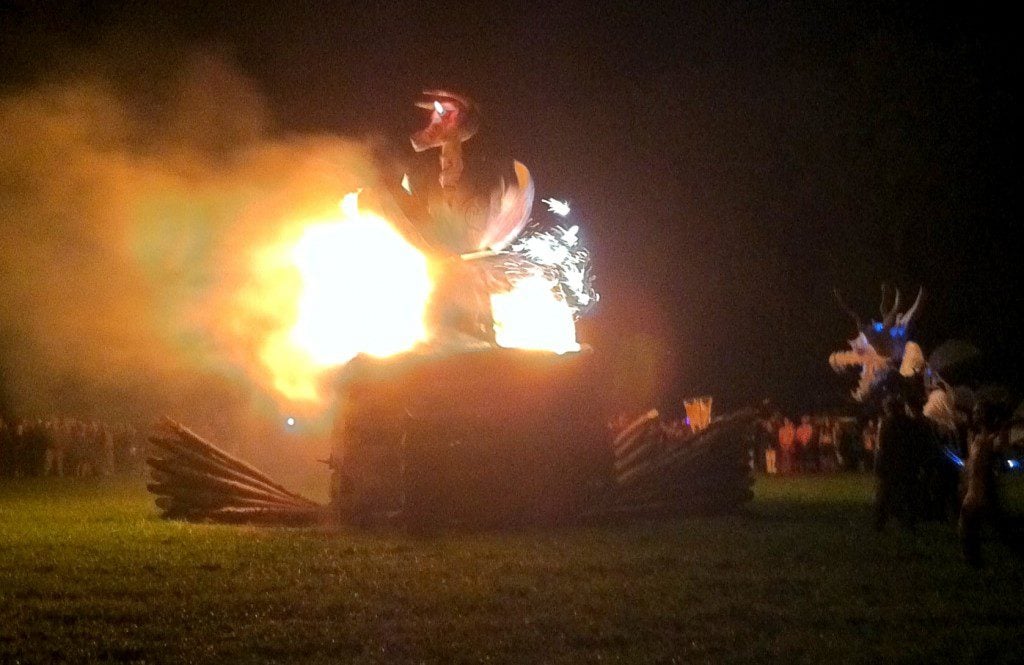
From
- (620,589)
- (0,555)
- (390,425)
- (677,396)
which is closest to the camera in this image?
(620,589)

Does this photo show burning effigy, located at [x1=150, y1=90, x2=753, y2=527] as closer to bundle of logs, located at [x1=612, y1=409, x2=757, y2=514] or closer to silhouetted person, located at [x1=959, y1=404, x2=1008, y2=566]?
bundle of logs, located at [x1=612, y1=409, x2=757, y2=514]

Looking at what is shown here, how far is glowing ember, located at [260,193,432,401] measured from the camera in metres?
15.5

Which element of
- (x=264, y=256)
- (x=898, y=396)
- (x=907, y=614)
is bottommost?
(x=907, y=614)

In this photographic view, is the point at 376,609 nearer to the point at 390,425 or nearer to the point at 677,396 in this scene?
the point at 390,425

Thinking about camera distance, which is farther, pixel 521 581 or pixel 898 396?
pixel 898 396

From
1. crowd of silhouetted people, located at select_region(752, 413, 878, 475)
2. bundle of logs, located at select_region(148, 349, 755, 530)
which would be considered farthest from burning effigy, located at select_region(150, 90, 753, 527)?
crowd of silhouetted people, located at select_region(752, 413, 878, 475)

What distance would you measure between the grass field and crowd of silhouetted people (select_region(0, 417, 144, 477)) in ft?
49.5

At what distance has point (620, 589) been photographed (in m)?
9.56

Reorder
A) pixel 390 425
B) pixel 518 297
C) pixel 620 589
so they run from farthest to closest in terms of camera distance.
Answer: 1. pixel 518 297
2. pixel 390 425
3. pixel 620 589

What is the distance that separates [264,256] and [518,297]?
7.37m

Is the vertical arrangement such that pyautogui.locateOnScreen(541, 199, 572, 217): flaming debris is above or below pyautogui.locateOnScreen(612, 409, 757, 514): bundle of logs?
above

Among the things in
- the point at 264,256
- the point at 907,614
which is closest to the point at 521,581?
the point at 907,614

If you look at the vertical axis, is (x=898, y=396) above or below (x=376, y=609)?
above

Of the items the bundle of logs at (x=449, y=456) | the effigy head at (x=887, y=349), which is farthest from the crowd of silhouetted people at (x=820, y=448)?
the bundle of logs at (x=449, y=456)
